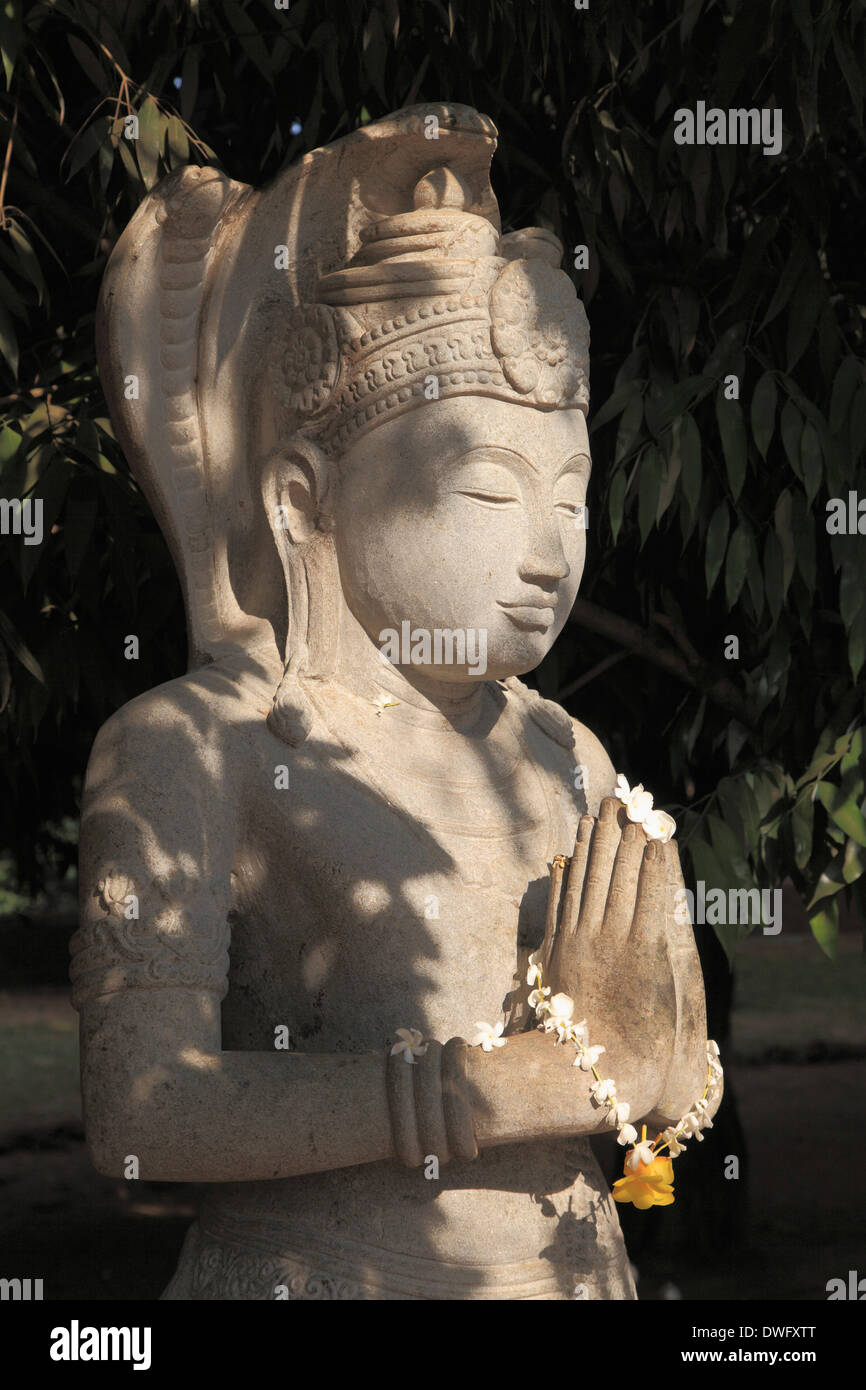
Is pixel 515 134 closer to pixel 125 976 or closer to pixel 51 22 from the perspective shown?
pixel 51 22

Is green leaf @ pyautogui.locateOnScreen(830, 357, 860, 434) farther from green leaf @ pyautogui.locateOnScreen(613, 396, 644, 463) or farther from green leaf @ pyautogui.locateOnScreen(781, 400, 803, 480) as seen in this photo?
green leaf @ pyautogui.locateOnScreen(613, 396, 644, 463)

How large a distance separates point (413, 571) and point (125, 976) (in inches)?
34.3

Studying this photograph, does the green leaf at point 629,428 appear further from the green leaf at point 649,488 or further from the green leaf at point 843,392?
the green leaf at point 843,392

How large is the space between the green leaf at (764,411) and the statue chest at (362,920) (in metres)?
1.98

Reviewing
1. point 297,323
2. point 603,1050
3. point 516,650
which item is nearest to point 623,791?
point 516,650

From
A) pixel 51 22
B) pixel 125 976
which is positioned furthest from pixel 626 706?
pixel 125 976

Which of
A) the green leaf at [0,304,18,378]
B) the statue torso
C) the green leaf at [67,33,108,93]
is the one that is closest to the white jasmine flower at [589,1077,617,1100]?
the statue torso

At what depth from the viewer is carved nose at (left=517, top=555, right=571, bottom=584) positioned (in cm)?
312

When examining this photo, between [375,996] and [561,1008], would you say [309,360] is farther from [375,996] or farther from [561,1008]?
[561,1008]

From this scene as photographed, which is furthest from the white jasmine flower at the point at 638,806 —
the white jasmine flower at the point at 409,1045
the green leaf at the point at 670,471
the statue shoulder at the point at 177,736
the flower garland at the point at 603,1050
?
the green leaf at the point at 670,471

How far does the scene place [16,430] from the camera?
4.81 metres

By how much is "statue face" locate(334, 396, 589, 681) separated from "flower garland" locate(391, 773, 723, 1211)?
0.38m

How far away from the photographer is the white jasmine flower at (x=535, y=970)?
2967mm

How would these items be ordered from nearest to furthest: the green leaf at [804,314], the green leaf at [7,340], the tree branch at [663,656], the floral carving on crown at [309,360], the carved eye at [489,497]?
the carved eye at [489,497]
the floral carving on crown at [309,360]
the green leaf at [7,340]
the green leaf at [804,314]
the tree branch at [663,656]
